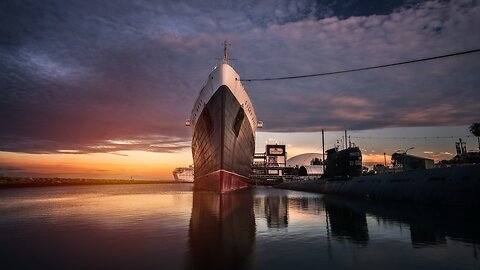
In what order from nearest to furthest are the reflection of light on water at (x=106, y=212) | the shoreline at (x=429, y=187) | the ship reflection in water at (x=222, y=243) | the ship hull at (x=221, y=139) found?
the ship reflection in water at (x=222, y=243) → the reflection of light on water at (x=106, y=212) → the shoreline at (x=429, y=187) → the ship hull at (x=221, y=139)

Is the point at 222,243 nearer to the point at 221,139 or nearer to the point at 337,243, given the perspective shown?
the point at 337,243

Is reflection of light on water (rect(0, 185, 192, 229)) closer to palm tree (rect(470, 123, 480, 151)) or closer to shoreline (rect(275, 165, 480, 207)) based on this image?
shoreline (rect(275, 165, 480, 207))

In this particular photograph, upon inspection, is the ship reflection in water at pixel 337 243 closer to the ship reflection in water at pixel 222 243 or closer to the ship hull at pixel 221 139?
the ship reflection in water at pixel 222 243

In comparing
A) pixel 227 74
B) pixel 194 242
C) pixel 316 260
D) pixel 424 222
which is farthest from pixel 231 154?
pixel 316 260

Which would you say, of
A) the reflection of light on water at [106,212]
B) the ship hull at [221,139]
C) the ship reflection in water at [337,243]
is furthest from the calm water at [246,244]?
the ship hull at [221,139]

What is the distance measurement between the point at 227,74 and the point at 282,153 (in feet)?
336

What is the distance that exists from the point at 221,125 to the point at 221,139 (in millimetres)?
1481

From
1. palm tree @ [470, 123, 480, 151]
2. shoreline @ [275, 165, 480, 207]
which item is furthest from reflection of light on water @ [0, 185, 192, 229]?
palm tree @ [470, 123, 480, 151]

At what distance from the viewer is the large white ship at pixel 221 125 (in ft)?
106

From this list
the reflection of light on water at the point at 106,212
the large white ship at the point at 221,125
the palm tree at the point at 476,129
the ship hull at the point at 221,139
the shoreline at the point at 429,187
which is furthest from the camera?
the palm tree at the point at 476,129

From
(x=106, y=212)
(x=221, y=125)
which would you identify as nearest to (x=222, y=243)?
(x=106, y=212)

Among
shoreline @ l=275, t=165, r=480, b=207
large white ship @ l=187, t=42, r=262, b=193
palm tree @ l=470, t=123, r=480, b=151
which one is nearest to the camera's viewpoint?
shoreline @ l=275, t=165, r=480, b=207

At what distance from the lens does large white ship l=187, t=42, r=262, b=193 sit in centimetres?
3219

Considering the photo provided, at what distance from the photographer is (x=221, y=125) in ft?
104
